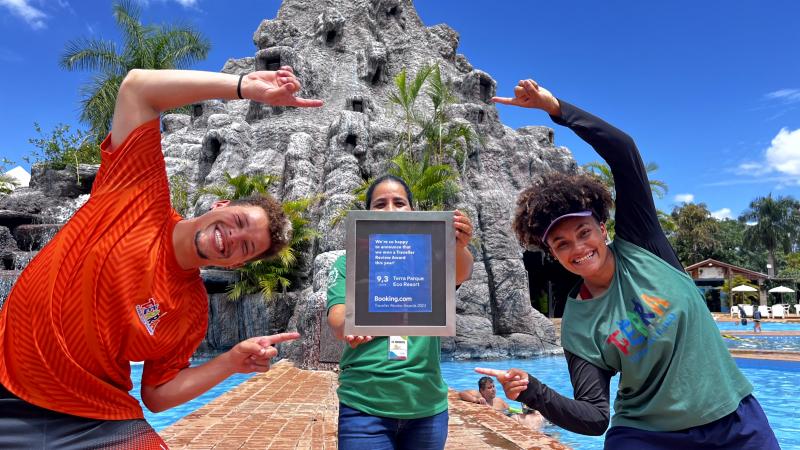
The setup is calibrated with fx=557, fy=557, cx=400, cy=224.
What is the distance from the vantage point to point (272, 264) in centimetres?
1641

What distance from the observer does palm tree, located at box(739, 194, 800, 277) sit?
57312 mm

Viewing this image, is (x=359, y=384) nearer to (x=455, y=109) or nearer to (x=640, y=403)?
(x=640, y=403)

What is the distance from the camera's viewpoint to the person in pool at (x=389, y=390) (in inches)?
87.7

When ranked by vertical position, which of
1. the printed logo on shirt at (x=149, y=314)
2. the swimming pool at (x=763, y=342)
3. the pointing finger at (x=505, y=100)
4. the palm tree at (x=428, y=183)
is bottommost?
the swimming pool at (x=763, y=342)

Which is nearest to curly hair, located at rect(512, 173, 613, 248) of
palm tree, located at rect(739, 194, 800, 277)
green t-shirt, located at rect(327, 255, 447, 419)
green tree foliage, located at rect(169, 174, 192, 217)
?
green t-shirt, located at rect(327, 255, 447, 419)

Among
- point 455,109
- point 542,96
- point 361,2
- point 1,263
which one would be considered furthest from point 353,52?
point 542,96

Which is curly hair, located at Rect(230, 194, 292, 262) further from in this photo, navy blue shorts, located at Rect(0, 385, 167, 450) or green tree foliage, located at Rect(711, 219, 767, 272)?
green tree foliage, located at Rect(711, 219, 767, 272)

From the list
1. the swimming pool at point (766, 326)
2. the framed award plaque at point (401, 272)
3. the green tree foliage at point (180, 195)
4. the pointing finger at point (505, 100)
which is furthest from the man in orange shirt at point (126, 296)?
the swimming pool at point (766, 326)

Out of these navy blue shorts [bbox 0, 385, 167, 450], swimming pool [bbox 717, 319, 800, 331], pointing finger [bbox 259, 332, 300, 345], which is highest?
pointing finger [bbox 259, 332, 300, 345]

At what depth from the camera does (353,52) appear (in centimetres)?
2559

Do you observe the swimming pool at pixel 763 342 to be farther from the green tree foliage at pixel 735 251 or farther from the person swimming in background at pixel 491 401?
the green tree foliage at pixel 735 251

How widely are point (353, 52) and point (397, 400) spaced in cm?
2499

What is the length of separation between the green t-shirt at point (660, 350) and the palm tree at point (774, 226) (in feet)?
216

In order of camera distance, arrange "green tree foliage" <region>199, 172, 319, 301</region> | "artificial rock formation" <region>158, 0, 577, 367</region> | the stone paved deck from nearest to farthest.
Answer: the stone paved deck
"green tree foliage" <region>199, 172, 319, 301</region>
"artificial rock formation" <region>158, 0, 577, 367</region>
